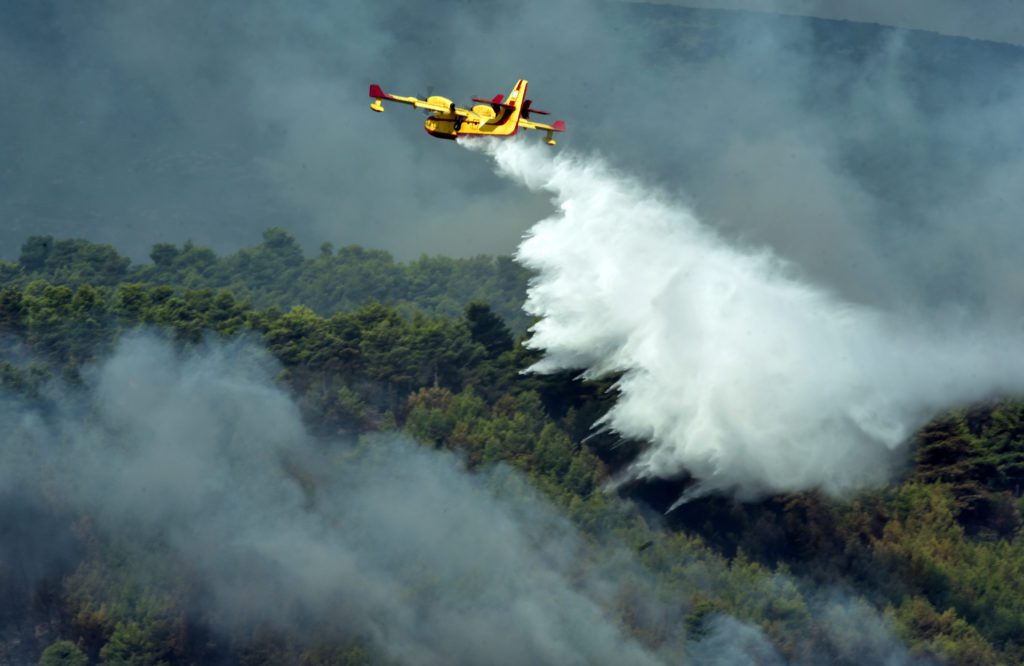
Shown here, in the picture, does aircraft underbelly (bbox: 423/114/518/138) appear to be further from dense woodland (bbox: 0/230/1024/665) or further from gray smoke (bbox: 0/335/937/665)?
dense woodland (bbox: 0/230/1024/665)

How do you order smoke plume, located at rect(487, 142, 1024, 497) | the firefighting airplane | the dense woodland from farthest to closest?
smoke plume, located at rect(487, 142, 1024, 497)
the firefighting airplane
the dense woodland

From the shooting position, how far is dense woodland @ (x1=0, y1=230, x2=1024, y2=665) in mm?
57281

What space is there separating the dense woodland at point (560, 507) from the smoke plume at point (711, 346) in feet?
7.95

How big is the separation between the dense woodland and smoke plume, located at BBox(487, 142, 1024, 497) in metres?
2.42

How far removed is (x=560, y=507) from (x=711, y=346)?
8.56 metres

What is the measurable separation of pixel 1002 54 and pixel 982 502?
419 ft

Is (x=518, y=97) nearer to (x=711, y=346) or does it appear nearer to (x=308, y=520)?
(x=711, y=346)

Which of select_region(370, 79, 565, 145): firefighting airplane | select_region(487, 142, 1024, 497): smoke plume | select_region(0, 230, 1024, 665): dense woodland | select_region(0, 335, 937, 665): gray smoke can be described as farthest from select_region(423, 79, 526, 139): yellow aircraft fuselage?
select_region(0, 230, 1024, 665): dense woodland

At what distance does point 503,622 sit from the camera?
54.5 meters

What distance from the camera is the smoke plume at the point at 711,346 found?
59.9 metres

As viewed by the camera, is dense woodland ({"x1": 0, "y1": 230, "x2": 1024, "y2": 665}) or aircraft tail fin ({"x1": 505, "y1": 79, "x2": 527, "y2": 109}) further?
aircraft tail fin ({"x1": 505, "y1": 79, "x2": 527, "y2": 109})

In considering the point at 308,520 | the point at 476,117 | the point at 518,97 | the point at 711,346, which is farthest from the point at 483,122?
the point at 308,520

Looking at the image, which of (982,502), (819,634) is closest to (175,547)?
(819,634)

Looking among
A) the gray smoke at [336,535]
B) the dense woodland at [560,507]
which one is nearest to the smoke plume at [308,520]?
the gray smoke at [336,535]
